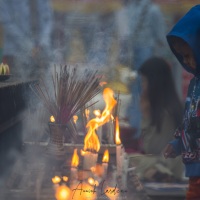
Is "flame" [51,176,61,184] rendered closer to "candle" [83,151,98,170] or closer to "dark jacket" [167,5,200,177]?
"candle" [83,151,98,170]

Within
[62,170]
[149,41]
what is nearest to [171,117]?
[149,41]

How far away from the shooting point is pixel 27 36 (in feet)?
17.6

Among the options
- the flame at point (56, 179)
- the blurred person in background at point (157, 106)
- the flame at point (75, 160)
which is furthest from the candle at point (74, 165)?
the blurred person in background at point (157, 106)

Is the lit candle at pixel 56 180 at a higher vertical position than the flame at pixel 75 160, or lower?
lower

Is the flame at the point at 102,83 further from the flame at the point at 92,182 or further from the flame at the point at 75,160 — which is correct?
the flame at the point at 92,182

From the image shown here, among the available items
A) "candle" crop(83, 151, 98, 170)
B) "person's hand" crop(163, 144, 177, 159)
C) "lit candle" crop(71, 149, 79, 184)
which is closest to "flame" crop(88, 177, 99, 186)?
"lit candle" crop(71, 149, 79, 184)

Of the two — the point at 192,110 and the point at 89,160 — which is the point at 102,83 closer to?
the point at 89,160

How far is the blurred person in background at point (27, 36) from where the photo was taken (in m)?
5.32

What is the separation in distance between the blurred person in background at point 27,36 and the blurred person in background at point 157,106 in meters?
1.28

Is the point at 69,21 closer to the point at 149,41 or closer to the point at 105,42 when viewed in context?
the point at 105,42

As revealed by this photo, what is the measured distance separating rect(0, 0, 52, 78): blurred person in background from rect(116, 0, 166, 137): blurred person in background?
3.00ft

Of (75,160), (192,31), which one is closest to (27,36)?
(75,160)

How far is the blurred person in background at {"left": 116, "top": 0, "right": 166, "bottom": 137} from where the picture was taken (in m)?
5.34

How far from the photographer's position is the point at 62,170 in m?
3.88
